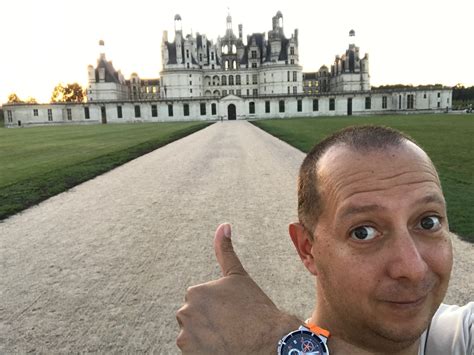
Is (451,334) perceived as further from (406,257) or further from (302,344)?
(302,344)

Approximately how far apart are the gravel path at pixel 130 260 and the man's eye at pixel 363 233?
2.37 m

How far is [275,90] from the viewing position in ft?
295

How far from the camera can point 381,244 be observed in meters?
1.17

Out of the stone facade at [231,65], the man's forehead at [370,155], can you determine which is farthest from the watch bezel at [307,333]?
the stone facade at [231,65]

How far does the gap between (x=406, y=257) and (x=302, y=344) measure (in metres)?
0.35

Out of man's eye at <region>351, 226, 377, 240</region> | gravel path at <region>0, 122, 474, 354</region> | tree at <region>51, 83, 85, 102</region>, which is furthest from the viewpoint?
tree at <region>51, 83, 85, 102</region>

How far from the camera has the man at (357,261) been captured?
1106mm

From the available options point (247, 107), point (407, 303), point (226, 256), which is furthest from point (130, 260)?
point (247, 107)

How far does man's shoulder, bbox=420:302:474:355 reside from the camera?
4.95 feet

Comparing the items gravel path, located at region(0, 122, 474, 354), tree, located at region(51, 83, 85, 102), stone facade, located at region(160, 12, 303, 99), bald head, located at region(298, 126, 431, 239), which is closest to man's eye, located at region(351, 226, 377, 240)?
bald head, located at region(298, 126, 431, 239)

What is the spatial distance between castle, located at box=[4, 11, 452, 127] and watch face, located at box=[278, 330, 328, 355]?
78.4m

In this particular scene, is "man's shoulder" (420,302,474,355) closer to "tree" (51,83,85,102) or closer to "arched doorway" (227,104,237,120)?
"arched doorway" (227,104,237,120)

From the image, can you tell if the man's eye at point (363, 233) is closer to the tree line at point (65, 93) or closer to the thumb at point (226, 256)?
the thumb at point (226, 256)

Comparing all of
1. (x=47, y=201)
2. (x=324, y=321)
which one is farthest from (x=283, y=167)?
(x=324, y=321)
